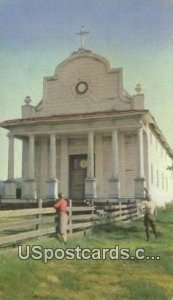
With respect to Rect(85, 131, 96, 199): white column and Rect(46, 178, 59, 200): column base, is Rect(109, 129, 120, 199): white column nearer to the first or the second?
Rect(85, 131, 96, 199): white column

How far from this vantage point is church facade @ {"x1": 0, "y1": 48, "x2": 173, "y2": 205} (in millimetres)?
14258

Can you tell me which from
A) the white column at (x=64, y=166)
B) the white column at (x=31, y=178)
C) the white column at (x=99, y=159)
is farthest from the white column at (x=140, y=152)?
the white column at (x=31, y=178)

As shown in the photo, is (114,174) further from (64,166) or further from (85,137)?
(64,166)

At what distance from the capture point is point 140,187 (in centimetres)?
1372

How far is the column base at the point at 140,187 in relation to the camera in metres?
13.6

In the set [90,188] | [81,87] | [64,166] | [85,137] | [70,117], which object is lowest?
[90,188]

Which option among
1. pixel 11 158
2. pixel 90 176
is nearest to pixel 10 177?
pixel 11 158

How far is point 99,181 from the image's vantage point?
50.1ft

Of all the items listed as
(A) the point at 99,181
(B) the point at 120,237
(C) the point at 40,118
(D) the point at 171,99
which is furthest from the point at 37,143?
(D) the point at 171,99

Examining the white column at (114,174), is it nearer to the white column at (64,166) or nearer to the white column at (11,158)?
the white column at (64,166)

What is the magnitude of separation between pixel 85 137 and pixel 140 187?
2950 millimetres

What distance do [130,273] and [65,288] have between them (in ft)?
2.55

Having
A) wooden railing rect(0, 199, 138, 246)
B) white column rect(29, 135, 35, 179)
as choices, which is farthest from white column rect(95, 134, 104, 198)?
wooden railing rect(0, 199, 138, 246)

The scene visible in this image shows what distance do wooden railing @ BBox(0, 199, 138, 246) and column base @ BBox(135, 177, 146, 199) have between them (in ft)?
6.80
